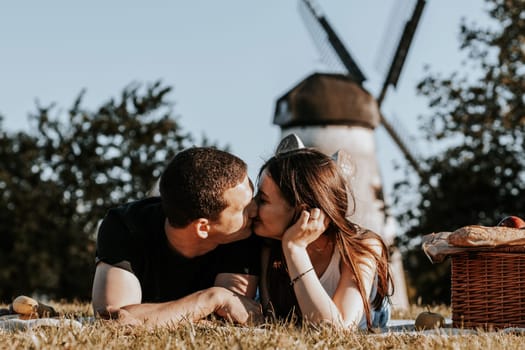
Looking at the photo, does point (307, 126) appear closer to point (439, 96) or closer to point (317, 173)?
point (439, 96)

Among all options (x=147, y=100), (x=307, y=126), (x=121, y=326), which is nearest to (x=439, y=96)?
(x=307, y=126)

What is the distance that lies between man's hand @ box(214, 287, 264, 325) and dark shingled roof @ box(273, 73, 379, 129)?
1070cm

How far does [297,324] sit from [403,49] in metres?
13.1

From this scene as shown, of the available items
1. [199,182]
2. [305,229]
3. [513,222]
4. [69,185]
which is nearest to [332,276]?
[305,229]

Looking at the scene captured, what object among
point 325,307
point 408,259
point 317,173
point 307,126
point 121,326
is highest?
point 317,173

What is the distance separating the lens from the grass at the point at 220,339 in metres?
2.76

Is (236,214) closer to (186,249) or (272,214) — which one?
(272,214)

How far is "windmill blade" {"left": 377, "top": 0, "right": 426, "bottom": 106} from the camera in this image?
15891 mm

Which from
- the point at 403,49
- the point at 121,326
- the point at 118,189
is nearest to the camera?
the point at 121,326

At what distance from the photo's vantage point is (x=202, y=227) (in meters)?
3.77

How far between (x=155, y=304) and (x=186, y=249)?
A: 1.41ft

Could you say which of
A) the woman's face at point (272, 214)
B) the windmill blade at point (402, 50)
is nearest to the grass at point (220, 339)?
the woman's face at point (272, 214)

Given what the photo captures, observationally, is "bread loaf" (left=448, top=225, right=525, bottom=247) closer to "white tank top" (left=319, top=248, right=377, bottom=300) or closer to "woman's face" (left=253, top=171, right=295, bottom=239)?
"white tank top" (left=319, top=248, right=377, bottom=300)

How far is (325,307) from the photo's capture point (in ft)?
11.5
